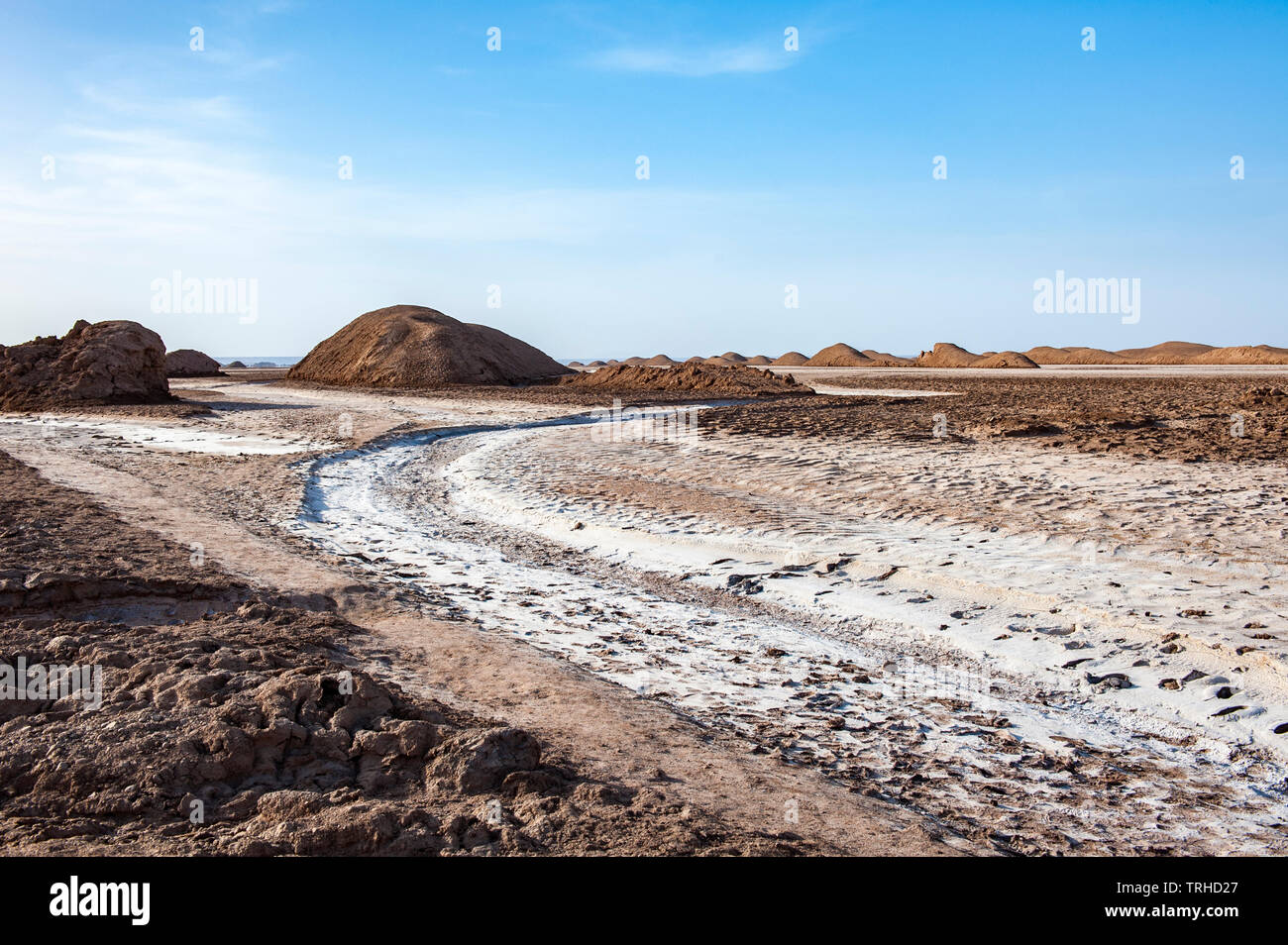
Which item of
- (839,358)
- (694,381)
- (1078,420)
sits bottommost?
(1078,420)

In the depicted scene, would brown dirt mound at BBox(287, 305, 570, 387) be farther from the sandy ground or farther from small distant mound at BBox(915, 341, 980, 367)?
small distant mound at BBox(915, 341, 980, 367)

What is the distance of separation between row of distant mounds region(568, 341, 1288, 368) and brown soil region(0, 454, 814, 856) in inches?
2166

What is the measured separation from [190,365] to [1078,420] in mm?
51024

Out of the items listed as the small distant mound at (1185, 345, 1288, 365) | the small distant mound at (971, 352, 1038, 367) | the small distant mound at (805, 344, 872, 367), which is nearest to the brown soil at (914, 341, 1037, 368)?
the small distant mound at (971, 352, 1038, 367)

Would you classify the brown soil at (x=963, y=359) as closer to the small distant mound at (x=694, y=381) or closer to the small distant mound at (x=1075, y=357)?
the small distant mound at (x=1075, y=357)

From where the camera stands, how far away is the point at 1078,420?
15547 mm

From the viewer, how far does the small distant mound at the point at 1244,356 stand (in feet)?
196

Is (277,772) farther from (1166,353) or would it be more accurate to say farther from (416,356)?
(1166,353)

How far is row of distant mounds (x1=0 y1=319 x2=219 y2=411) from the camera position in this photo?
25047 millimetres

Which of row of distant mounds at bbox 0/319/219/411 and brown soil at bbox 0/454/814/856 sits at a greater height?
row of distant mounds at bbox 0/319/219/411

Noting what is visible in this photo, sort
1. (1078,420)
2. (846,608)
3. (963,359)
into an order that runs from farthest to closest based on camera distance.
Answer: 1. (963,359)
2. (1078,420)
3. (846,608)

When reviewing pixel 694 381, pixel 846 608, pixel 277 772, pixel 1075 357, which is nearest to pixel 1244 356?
pixel 1075 357

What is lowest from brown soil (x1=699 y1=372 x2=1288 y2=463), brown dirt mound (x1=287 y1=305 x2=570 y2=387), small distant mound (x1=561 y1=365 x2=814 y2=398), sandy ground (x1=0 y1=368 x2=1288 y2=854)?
sandy ground (x1=0 y1=368 x2=1288 y2=854)
